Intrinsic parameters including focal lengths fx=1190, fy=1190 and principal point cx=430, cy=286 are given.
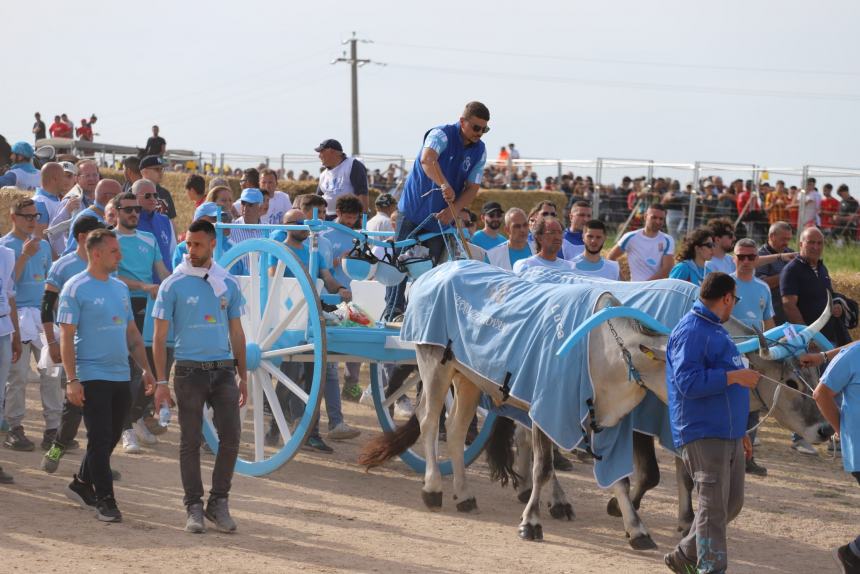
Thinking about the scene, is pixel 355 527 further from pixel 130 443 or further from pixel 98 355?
pixel 130 443

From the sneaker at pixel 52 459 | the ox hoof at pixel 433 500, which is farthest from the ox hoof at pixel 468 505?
the sneaker at pixel 52 459

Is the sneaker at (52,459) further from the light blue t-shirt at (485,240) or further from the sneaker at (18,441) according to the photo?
the light blue t-shirt at (485,240)

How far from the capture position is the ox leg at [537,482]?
7.52m

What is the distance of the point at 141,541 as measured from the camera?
22.6ft

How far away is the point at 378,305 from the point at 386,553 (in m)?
3.07

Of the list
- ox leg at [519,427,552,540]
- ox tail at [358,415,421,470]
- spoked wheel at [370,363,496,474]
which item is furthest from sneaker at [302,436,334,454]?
ox leg at [519,427,552,540]

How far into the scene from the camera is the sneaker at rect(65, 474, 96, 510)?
7516 mm

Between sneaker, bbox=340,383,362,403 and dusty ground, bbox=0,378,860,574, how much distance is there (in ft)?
7.93

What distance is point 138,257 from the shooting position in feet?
30.5

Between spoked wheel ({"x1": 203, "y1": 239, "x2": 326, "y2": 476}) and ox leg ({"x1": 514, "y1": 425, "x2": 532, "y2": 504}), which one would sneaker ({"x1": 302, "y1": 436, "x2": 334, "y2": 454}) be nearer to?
spoked wheel ({"x1": 203, "y1": 239, "x2": 326, "y2": 476})

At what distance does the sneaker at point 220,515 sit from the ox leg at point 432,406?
160cm

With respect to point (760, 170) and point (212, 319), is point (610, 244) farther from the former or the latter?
point (212, 319)

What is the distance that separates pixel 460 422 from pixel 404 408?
304cm

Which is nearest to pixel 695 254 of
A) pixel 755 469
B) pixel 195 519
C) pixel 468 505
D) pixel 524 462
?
pixel 755 469
